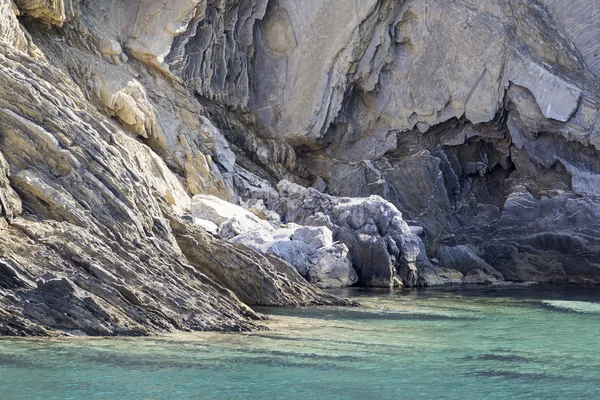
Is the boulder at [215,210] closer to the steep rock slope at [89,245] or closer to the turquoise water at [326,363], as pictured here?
the steep rock slope at [89,245]

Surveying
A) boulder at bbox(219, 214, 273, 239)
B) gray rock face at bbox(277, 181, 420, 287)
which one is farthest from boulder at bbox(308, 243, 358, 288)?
boulder at bbox(219, 214, 273, 239)

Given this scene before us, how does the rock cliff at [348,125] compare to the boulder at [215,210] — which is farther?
the boulder at [215,210]

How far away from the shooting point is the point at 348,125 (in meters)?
42.8

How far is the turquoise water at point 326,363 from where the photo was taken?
1252cm

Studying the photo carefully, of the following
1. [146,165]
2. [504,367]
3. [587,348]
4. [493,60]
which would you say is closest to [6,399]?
[504,367]

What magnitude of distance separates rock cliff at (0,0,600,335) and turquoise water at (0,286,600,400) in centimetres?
500

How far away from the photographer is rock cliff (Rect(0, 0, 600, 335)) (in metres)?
30.8

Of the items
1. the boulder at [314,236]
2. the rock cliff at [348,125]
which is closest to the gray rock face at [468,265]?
the rock cliff at [348,125]

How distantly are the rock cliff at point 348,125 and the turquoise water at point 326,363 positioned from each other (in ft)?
16.4

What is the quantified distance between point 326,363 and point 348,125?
2888 centimetres

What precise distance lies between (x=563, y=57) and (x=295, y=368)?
97.4 feet

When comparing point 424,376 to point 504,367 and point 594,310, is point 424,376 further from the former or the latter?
point 594,310

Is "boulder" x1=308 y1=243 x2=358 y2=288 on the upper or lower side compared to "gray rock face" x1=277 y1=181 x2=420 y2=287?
lower

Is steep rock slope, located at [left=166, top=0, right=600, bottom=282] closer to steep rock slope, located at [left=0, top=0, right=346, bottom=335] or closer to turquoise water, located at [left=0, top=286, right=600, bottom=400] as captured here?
steep rock slope, located at [left=0, top=0, right=346, bottom=335]
